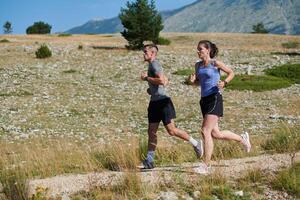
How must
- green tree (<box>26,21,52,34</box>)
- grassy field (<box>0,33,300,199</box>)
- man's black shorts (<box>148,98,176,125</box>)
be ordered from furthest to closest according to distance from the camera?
green tree (<box>26,21,52,34</box>) < grassy field (<box>0,33,300,199</box>) < man's black shorts (<box>148,98,176,125</box>)

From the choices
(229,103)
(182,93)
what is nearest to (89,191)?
(229,103)

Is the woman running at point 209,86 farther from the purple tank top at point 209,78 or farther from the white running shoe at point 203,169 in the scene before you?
the white running shoe at point 203,169

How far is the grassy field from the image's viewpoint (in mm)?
10695

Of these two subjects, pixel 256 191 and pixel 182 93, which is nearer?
pixel 256 191

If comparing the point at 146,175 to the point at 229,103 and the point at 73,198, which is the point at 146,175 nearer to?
the point at 73,198

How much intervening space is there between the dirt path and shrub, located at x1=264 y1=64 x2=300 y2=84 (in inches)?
770

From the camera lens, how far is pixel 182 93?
25.5 m

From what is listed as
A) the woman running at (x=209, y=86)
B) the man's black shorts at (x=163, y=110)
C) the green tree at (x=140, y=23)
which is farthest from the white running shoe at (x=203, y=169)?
the green tree at (x=140, y=23)

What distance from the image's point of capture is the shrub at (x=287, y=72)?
97.2 ft

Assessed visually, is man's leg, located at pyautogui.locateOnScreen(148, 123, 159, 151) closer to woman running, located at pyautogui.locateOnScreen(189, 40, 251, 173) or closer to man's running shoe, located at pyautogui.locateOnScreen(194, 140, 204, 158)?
man's running shoe, located at pyautogui.locateOnScreen(194, 140, 204, 158)

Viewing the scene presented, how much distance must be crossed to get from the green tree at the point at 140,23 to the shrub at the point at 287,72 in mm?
16908

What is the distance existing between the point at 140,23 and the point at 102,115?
92.9 ft

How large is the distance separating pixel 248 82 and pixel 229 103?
444 centimetres

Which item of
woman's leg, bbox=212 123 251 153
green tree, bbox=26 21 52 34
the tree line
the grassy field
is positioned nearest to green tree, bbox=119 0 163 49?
the tree line
